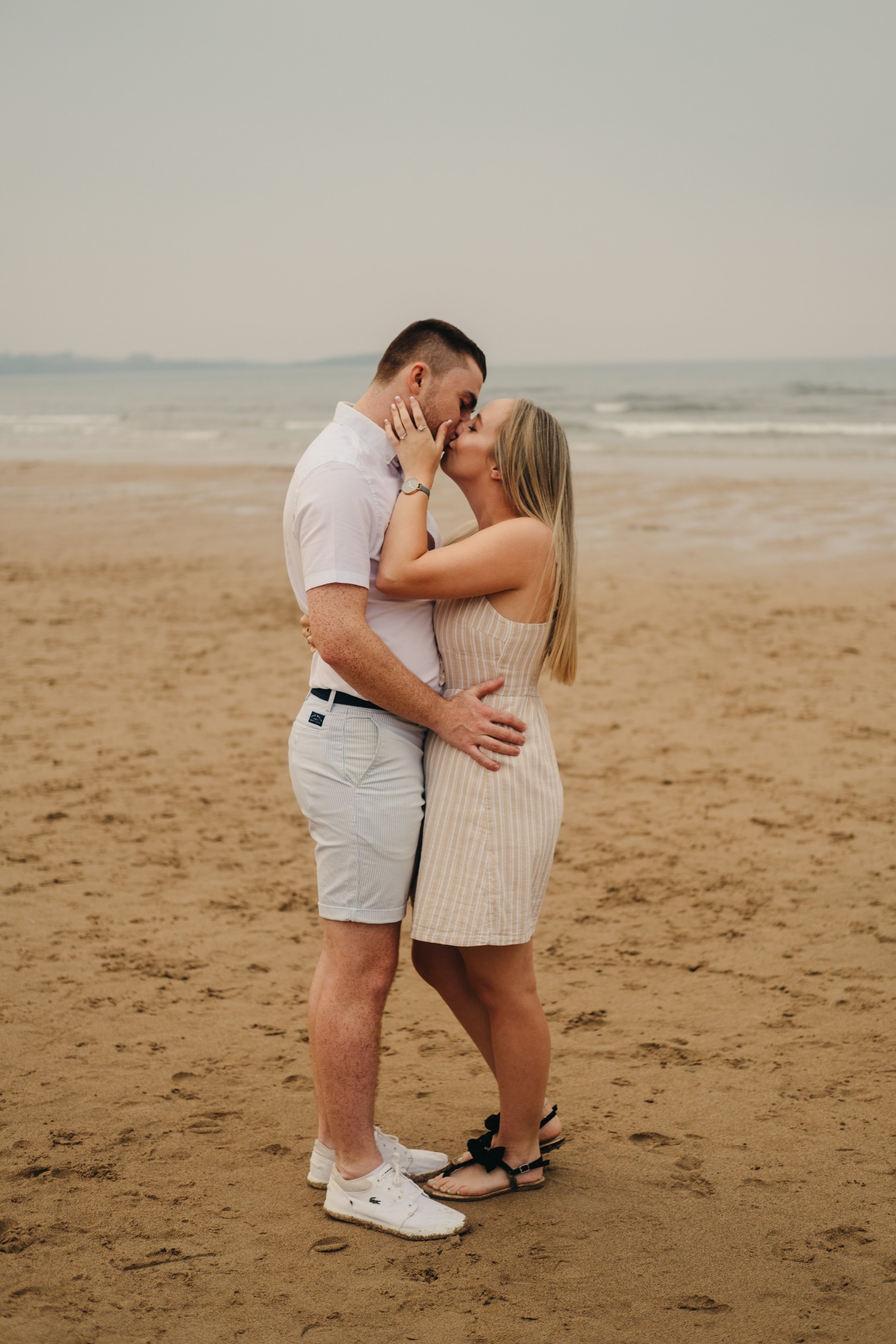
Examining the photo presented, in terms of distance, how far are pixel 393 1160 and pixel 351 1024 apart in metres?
0.48

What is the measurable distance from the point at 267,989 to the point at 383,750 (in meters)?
1.80

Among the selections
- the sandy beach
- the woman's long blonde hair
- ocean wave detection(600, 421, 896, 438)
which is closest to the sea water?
ocean wave detection(600, 421, 896, 438)

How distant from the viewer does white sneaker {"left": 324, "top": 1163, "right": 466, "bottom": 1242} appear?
9.70ft

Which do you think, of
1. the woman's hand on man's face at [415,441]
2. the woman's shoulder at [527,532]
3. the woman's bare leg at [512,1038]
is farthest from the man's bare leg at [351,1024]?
the woman's hand on man's face at [415,441]

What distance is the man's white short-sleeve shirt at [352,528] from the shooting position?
2.80m

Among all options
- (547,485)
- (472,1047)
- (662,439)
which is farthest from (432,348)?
(662,439)

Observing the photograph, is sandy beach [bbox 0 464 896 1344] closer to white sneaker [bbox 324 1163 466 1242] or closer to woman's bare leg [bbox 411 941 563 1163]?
white sneaker [bbox 324 1163 466 1242]

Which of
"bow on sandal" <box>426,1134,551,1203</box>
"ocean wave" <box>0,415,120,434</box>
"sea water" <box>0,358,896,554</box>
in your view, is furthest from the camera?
"ocean wave" <box>0,415,120,434</box>

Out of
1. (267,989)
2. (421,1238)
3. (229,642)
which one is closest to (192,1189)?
(421,1238)

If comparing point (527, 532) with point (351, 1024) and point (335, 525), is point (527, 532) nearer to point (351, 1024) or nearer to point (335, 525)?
point (335, 525)

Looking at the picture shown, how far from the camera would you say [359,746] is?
2934 millimetres

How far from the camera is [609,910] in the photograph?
16.6 feet

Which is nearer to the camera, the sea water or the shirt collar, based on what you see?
the shirt collar

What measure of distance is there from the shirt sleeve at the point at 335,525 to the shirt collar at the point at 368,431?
0.15 meters
